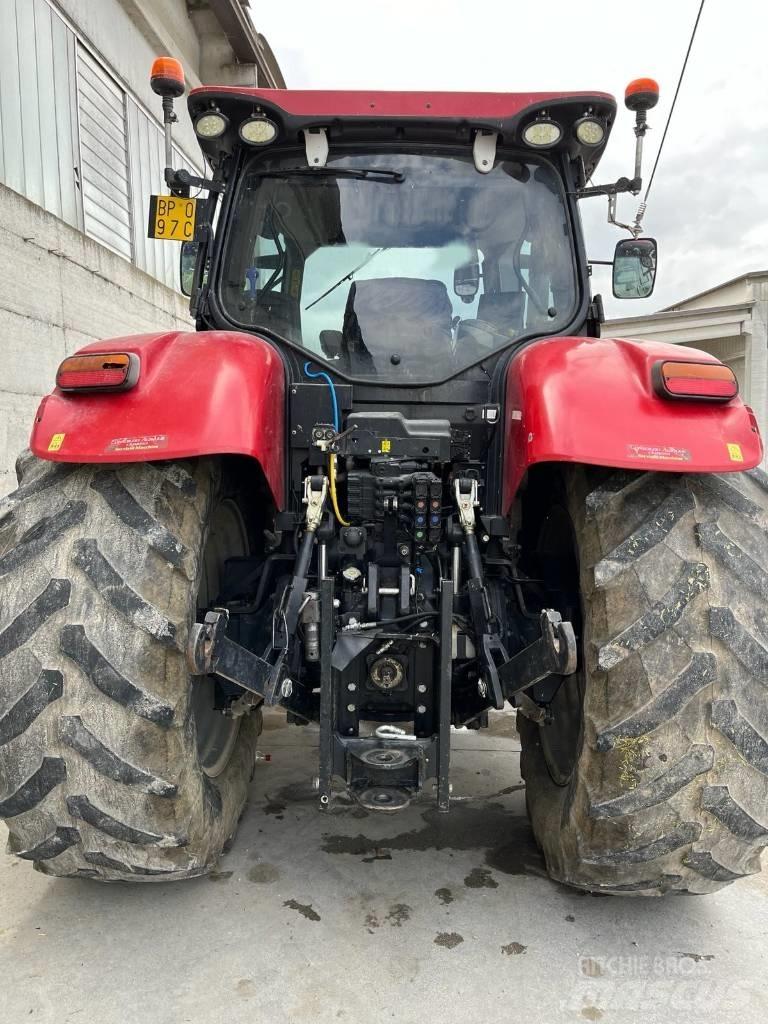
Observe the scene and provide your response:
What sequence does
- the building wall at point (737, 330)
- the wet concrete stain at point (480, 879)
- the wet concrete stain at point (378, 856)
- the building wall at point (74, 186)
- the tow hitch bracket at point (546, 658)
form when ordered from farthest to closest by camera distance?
1. the building wall at point (737, 330)
2. the building wall at point (74, 186)
3. the wet concrete stain at point (378, 856)
4. the wet concrete stain at point (480, 879)
5. the tow hitch bracket at point (546, 658)

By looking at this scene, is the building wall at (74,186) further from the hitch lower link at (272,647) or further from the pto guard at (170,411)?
the hitch lower link at (272,647)

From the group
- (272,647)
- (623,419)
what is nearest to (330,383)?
(272,647)

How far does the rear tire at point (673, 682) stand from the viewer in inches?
71.6

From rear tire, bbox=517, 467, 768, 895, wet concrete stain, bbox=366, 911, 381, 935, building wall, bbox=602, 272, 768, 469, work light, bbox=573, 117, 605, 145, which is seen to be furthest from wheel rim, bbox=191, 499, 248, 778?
building wall, bbox=602, 272, 768, 469

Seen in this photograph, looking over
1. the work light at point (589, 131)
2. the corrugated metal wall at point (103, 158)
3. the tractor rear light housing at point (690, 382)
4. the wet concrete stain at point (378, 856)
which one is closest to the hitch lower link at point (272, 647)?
the wet concrete stain at point (378, 856)

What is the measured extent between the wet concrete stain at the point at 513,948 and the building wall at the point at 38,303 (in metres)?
4.52

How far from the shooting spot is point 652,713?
182 cm

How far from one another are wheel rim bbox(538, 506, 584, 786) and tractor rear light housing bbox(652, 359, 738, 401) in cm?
60

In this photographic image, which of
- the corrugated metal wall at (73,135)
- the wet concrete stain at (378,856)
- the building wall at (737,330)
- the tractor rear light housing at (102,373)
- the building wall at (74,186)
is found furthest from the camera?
the building wall at (737,330)

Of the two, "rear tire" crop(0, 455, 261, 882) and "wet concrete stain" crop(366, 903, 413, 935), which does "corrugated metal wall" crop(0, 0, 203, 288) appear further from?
"wet concrete stain" crop(366, 903, 413, 935)

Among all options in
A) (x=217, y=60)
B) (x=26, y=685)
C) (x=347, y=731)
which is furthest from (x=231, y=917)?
(x=217, y=60)

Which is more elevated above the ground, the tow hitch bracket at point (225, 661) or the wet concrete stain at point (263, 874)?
Result: the tow hitch bracket at point (225, 661)

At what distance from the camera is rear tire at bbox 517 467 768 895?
1.82 meters

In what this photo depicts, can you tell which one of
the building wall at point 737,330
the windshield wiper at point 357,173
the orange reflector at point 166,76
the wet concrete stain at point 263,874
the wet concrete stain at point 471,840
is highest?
the building wall at point 737,330
